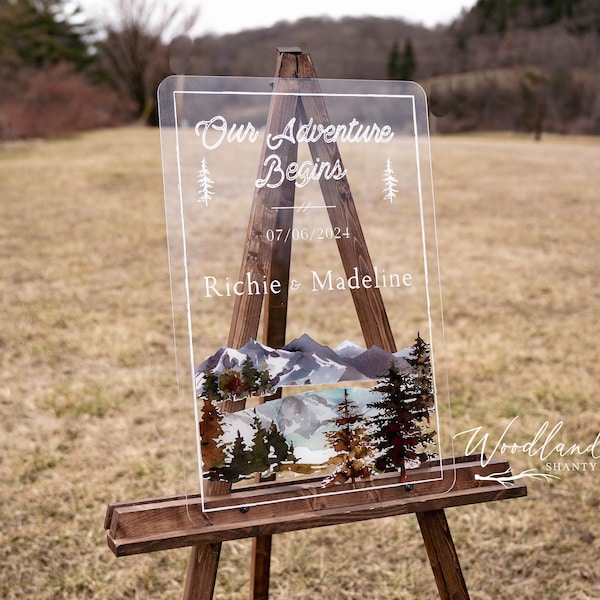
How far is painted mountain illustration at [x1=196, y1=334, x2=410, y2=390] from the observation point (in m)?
1.49

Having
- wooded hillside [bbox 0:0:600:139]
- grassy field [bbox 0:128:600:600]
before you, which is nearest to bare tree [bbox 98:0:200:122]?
wooded hillside [bbox 0:0:600:139]

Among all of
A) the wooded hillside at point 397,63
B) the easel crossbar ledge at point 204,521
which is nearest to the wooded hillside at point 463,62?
the wooded hillside at point 397,63

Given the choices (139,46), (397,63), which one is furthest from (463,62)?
(139,46)

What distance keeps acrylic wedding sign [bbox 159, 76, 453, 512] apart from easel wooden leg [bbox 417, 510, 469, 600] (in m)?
0.10

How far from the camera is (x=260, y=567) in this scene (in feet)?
6.36

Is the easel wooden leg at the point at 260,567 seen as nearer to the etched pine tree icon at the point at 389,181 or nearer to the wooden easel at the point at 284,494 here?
the wooden easel at the point at 284,494

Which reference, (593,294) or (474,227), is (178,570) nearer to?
(593,294)

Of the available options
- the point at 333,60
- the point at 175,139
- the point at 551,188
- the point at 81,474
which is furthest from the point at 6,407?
the point at 333,60

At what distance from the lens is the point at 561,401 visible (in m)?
3.65

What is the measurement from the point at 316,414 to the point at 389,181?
0.55m

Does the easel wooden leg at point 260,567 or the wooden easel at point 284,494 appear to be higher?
the wooden easel at point 284,494

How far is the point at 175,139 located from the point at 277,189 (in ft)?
0.77

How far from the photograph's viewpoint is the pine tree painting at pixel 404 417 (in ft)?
5.18

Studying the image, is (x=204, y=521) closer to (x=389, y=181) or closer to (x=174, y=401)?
(x=389, y=181)
